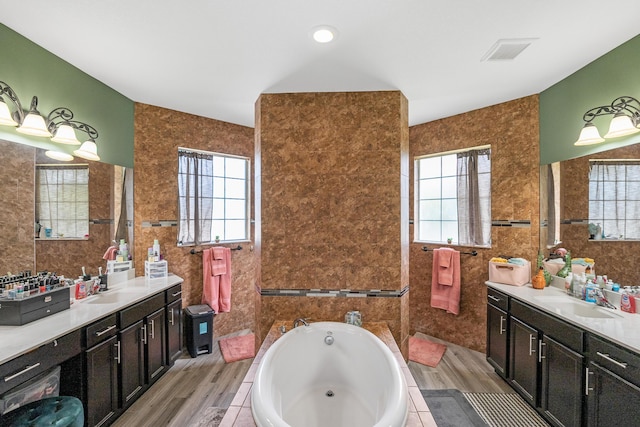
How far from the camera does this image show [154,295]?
2.53 m

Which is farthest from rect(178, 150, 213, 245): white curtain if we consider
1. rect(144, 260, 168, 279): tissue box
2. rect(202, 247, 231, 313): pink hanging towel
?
rect(144, 260, 168, 279): tissue box

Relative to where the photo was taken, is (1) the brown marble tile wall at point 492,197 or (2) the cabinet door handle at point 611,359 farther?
(1) the brown marble tile wall at point 492,197

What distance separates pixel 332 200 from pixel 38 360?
2139 mm

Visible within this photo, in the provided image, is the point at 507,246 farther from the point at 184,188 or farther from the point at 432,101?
the point at 184,188

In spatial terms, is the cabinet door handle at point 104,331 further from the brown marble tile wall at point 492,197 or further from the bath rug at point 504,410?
the brown marble tile wall at point 492,197

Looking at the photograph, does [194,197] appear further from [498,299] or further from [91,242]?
[498,299]

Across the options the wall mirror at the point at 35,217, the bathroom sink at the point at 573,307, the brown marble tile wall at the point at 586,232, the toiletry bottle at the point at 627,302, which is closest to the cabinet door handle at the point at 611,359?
the bathroom sink at the point at 573,307

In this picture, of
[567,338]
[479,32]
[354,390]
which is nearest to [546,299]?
[567,338]

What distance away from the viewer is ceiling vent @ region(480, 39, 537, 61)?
1957 mm

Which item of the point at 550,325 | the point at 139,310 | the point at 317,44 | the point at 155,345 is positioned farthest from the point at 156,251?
the point at 550,325

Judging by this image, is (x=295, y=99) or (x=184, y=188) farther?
(x=184, y=188)

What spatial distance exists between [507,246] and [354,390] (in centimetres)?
215

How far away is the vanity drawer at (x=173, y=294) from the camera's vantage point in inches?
107

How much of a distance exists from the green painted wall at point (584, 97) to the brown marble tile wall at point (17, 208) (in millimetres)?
4267
